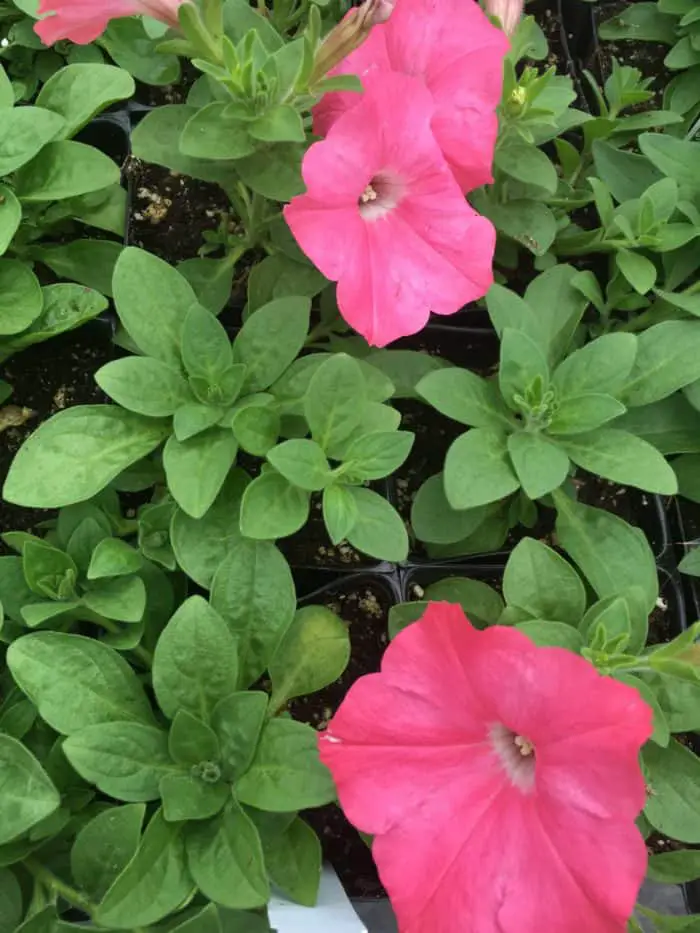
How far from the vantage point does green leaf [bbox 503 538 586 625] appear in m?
0.86

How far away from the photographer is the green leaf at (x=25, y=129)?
0.97 meters

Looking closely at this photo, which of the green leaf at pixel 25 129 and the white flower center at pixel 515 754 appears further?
the green leaf at pixel 25 129

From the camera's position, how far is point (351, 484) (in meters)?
0.93

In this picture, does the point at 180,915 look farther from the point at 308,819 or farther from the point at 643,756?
the point at 643,756

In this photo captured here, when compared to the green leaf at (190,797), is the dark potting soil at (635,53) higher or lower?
higher

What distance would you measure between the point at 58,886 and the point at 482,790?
0.44m

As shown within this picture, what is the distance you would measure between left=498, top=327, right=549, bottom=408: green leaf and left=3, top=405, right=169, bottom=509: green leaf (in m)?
0.40

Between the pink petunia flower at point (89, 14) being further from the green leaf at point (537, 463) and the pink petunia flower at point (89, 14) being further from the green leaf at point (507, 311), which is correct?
the green leaf at point (537, 463)

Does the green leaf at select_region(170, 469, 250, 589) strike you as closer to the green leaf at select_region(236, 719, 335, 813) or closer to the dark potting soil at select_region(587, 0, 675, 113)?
the green leaf at select_region(236, 719, 335, 813)

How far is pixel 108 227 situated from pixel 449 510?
643 mm

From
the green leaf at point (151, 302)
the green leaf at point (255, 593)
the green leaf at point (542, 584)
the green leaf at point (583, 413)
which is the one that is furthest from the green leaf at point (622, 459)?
the green leaf at point (151, 302)

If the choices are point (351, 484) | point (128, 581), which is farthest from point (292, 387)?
point (128, 581)

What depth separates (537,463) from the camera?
927 mm

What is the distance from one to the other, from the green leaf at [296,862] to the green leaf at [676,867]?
1.30 feet
